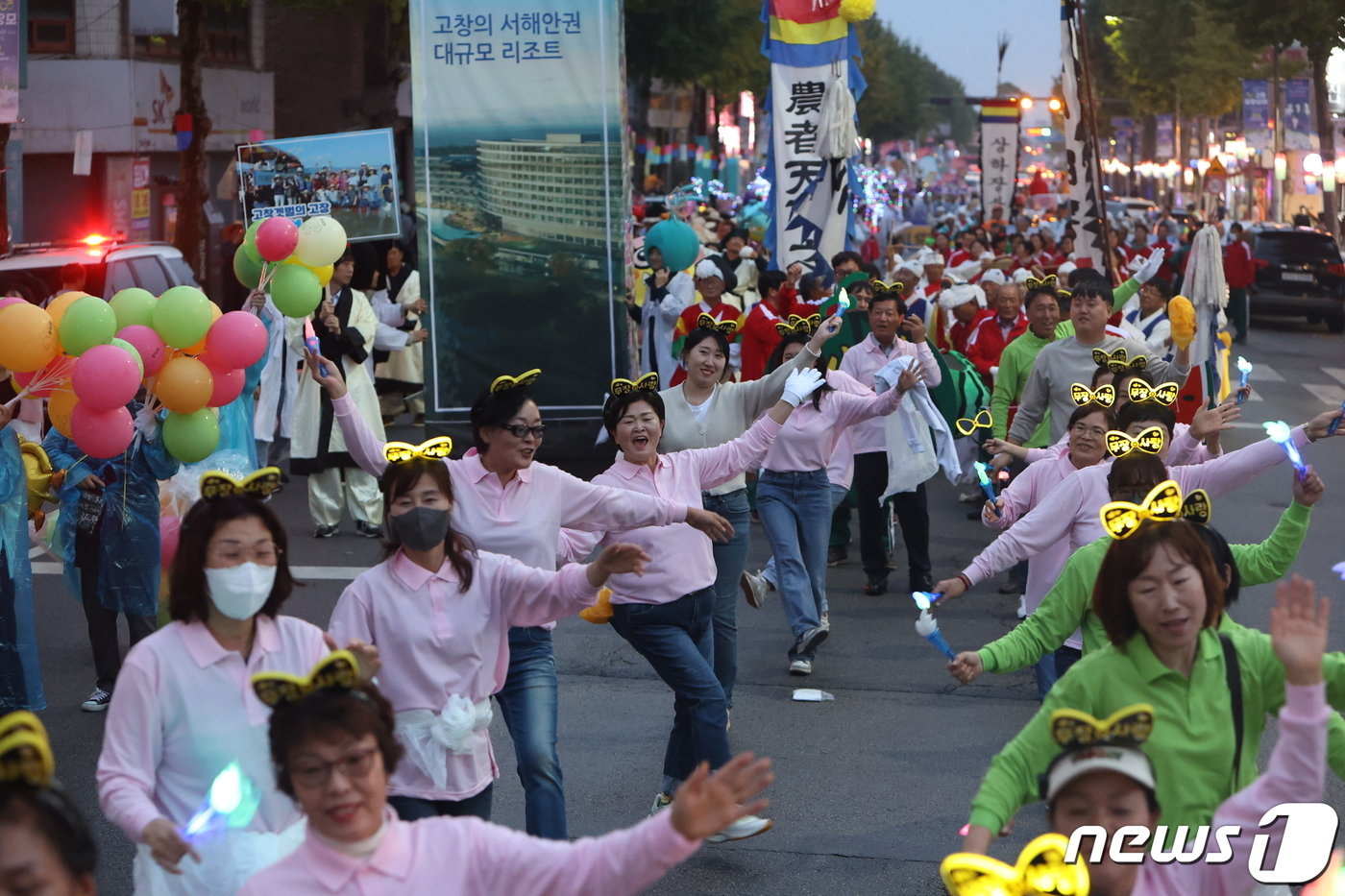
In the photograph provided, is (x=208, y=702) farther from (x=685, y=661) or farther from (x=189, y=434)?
(x=189, y=434)

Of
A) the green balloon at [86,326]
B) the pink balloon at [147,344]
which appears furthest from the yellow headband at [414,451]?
the pink balloon at [147,344]

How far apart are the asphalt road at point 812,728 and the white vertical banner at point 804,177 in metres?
5.49

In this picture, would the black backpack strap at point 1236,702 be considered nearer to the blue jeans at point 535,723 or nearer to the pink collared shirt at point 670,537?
the blue jeans at point 535,723

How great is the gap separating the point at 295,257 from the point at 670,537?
298 cm

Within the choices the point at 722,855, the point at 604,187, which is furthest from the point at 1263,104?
the point at 722,855

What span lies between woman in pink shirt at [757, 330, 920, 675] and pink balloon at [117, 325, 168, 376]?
307 centimetres

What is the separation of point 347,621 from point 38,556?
8201 millimetres

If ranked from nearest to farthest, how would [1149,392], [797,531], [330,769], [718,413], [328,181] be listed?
[330,769] < [1149,392] < [718,413] < [797,531] < [328,181]

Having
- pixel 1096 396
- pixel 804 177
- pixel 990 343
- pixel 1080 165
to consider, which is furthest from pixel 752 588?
pixel 1080 165

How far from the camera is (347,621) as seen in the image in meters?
4.71

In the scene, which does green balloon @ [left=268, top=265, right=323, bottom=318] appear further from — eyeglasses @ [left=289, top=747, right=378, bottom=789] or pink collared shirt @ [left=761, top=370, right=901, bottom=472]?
eyeglasses @ [left=289, top=747, right=378, bottom=789]

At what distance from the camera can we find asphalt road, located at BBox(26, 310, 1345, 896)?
630 cm

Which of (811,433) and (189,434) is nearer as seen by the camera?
(189,434)

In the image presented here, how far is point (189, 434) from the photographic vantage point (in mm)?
7406
